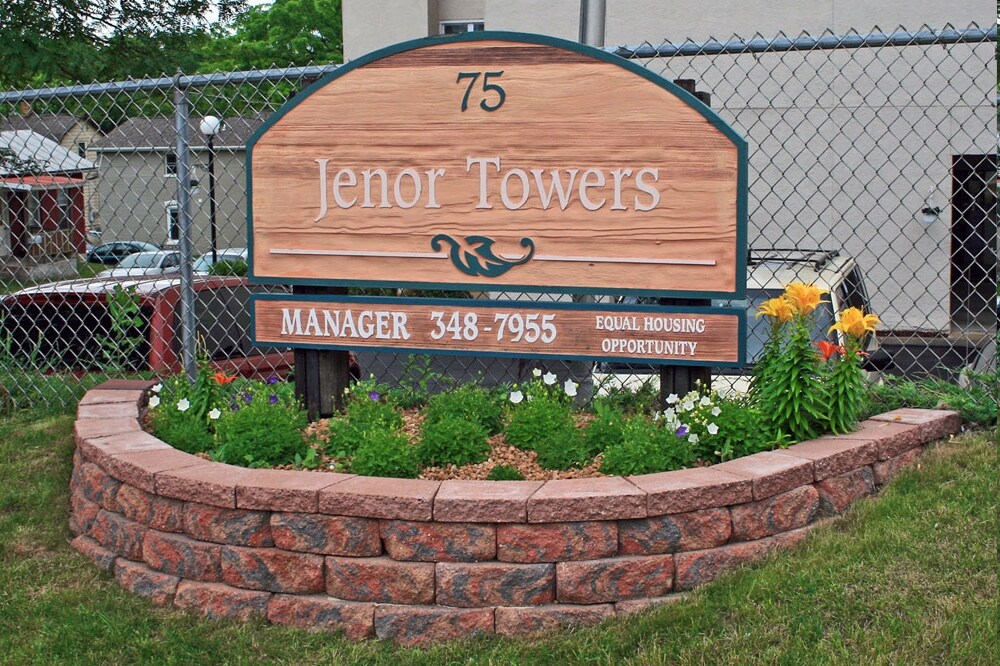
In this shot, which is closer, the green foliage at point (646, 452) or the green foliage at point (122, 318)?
the green foliage at point (646, 452)

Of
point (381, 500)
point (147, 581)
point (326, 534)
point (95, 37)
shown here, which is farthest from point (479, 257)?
point (95, 37)

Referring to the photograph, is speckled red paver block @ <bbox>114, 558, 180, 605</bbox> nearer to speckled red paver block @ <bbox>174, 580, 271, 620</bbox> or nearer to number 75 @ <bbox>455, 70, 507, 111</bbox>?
speckled red paver block @ <bbox>174, 580, 271, 620</bbox>

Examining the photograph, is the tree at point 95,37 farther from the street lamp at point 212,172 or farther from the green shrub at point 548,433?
the green shrub at point 548,433

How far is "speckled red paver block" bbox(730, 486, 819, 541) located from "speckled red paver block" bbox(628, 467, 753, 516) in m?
0.06

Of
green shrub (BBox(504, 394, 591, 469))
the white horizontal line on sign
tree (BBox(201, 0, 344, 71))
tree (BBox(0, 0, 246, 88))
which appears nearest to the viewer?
green shrub (BBox(504, 394, 591, 469))

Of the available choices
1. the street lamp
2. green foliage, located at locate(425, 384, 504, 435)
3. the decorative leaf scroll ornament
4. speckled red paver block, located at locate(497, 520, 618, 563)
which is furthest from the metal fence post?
speckled red paver block, located at locate(497, 520, 618, 563)

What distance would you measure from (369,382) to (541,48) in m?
1.73

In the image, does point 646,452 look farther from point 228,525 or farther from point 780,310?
point 228,525

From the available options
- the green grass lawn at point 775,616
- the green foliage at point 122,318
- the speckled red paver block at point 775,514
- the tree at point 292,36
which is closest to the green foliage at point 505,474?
the green grass lawn at point 775,616

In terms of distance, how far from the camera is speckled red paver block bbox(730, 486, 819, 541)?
12.8 feet

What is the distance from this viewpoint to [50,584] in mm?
4316

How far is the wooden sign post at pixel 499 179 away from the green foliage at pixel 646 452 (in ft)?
1.21

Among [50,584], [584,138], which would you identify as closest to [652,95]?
[584,138]

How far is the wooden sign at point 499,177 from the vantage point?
4441 mm
